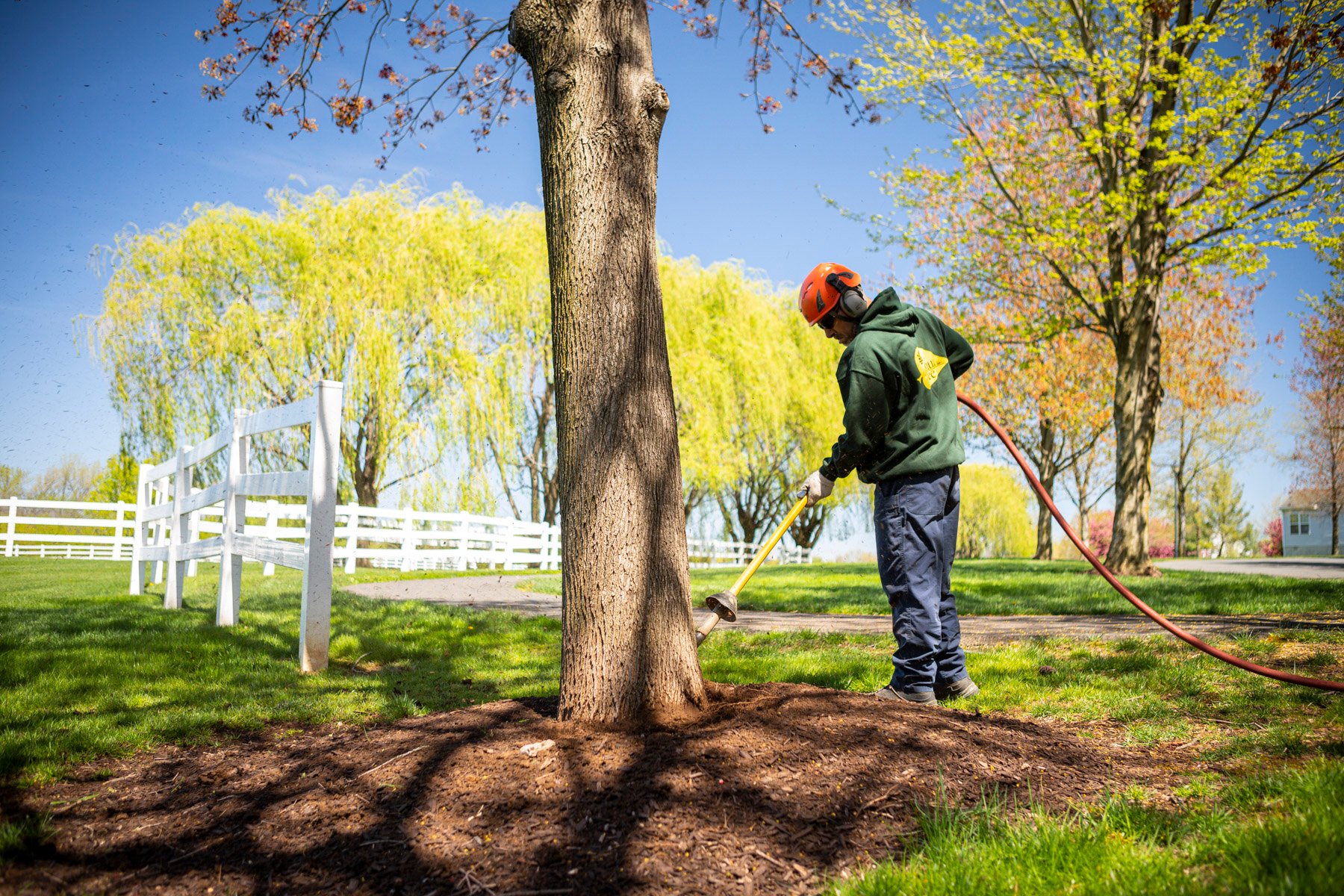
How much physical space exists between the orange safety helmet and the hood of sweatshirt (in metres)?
0.09

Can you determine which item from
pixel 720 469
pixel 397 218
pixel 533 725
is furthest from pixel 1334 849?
pixel 720 469

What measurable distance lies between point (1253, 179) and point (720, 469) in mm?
15244

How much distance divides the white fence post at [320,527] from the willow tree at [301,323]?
14.4m

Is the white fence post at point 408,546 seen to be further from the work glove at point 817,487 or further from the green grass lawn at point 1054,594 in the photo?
the work glove at point 817,487

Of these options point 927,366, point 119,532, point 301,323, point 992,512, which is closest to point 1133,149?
point 927,366

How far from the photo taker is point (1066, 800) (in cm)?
249

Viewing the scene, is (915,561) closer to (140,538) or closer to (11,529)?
(140,538)

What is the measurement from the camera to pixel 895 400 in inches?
145

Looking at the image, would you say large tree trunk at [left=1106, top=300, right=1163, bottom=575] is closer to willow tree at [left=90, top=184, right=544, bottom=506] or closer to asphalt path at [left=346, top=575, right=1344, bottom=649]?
asphalt path at [left=346, top=575, right=1344, bottom=649]

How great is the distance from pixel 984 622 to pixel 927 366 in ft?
14.6

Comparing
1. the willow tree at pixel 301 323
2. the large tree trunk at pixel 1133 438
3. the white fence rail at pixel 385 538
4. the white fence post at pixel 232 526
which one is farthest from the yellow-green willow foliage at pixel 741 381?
the white fence post at pixel 232 526

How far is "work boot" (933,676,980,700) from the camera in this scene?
3.88 m

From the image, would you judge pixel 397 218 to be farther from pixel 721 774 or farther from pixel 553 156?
pixel 721 774

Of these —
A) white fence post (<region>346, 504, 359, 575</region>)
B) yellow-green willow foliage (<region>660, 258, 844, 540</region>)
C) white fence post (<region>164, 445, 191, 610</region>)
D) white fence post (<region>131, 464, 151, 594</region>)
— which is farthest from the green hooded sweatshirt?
yellow-green willow foliage (<region>660, 258, 844, 540</region>)
